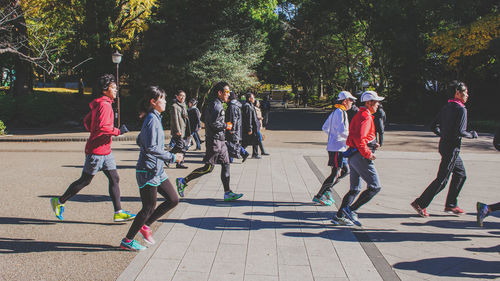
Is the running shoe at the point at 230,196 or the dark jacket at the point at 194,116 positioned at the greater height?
the dark jacket at the point at 194,116

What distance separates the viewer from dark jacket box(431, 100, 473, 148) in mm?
5188

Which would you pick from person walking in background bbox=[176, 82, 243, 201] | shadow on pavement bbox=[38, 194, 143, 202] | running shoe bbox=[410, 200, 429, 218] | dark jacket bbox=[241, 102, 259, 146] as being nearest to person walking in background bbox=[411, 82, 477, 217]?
running shoe bbox=[410, 200, 429, 218]

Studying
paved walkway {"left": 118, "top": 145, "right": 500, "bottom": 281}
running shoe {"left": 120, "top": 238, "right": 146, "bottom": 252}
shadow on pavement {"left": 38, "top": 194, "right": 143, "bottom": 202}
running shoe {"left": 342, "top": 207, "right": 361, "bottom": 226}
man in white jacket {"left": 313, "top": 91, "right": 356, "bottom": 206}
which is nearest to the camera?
paved walkway {"left": 118, "top": 145, "right": 500, "bottom": 281}

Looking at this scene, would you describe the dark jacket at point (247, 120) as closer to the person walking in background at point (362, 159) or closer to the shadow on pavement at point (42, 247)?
the person walking in background at point (362, 159)

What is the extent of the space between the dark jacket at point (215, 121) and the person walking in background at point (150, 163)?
75.8 inches

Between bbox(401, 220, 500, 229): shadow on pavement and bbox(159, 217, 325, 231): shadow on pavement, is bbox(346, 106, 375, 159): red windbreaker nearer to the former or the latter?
bbox(159, 217, 325, 231): shadow on pavement

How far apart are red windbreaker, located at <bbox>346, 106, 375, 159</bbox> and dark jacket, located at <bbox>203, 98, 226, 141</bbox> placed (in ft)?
6.55

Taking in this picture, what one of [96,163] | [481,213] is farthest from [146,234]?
[481,213]

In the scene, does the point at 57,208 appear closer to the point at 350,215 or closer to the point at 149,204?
the point at 149,204

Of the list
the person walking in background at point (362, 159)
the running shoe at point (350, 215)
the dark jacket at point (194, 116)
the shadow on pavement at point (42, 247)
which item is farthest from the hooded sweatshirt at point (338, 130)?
the dark jacket at point (194, 116)

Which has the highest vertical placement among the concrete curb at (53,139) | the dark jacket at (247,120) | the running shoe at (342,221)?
the dark jacket at (247,120)

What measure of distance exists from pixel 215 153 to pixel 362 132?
7.61 feet

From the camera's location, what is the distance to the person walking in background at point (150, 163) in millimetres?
3900

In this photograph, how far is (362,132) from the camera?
474cm
